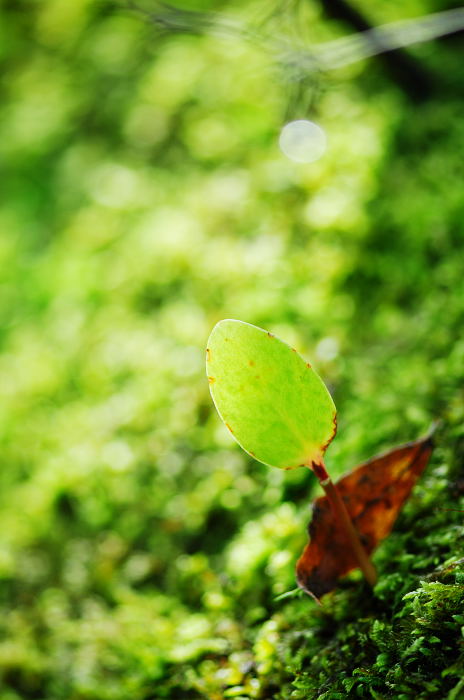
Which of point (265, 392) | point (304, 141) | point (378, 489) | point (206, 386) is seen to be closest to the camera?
point (265, 392)

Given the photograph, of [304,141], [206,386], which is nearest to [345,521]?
[206,386]

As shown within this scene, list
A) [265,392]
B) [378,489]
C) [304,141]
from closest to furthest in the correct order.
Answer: [265,392]
[378,489]
[304,141]

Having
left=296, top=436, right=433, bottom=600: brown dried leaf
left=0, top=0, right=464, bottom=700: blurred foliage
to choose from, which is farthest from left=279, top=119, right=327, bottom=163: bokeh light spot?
left=296, top=436, right=433, bottom=600: brown dried leaf

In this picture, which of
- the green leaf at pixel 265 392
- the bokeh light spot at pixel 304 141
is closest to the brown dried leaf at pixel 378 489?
the green leaf at pixel 265 392

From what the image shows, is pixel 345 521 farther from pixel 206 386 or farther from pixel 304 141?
pixel 304 141

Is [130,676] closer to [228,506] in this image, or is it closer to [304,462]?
[228,506]

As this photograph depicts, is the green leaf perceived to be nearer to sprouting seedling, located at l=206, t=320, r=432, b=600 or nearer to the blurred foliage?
sprouting seedling, located at l=206, t=320, r=432, b=600

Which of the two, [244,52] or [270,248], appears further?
[244,52]

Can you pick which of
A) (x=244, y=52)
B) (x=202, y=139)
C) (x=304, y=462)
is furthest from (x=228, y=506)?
(x=244, y=52)
